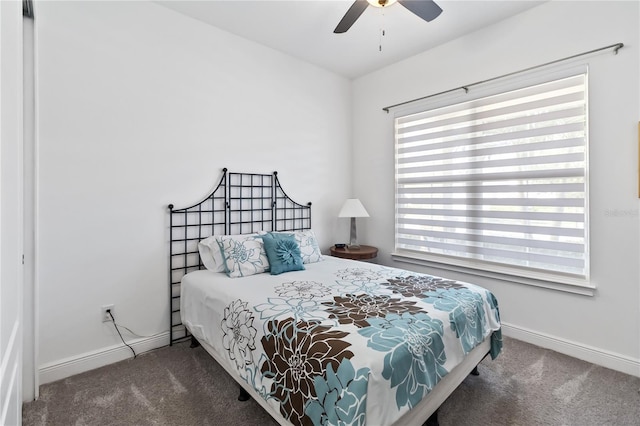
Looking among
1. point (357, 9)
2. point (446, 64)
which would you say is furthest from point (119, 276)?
point (446, 64)

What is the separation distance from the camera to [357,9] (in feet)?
6.65

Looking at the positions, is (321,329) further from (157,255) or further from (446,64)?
(446,64)

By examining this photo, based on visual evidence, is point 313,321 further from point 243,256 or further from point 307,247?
point 307,247

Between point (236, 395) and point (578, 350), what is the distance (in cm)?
261

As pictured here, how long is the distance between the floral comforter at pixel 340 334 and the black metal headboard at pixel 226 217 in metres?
0.28

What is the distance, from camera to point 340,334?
1.43 m

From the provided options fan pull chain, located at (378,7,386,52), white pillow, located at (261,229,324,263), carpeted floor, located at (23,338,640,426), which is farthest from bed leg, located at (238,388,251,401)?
fan pull chain, located at (378,7,386,52)

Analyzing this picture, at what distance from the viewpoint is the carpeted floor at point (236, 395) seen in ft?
5.65

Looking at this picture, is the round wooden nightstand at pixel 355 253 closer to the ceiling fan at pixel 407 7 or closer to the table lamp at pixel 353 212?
the table lamp at pixel 353 212

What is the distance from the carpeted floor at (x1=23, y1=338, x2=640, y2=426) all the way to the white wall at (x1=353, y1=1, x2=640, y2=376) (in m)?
0.29

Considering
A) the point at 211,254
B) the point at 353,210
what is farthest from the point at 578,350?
the point at 211,254

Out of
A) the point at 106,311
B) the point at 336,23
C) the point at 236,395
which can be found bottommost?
the point at 236,395

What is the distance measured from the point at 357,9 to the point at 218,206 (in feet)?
6.52

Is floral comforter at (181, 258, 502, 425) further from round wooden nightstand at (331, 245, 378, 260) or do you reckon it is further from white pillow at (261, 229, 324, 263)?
round wooden nightstand at (331, 245, 378, 260)
